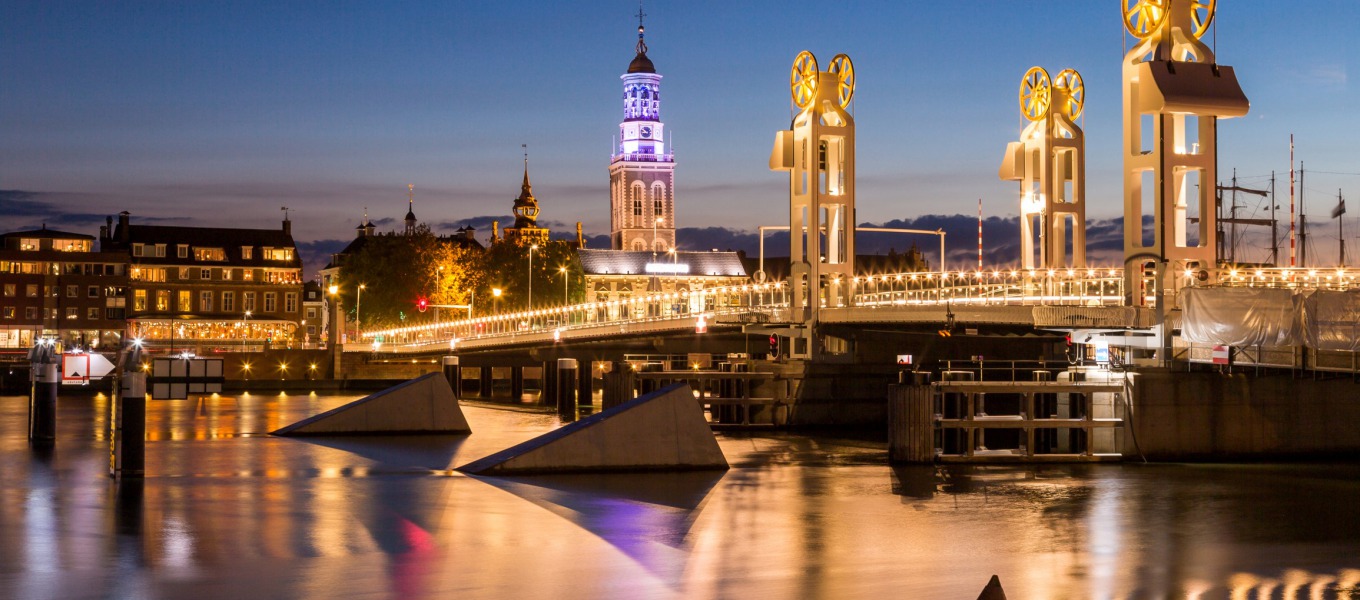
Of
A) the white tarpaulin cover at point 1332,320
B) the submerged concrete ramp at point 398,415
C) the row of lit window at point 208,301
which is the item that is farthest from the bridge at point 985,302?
the row of lit window at point 208,301

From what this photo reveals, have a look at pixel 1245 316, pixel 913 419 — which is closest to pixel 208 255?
pixel 913 419

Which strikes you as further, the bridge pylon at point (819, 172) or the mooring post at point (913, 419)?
the bridge pylon at point (819, 172)

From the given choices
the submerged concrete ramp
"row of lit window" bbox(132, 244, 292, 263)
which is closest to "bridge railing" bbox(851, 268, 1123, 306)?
the submerged concrete ramp

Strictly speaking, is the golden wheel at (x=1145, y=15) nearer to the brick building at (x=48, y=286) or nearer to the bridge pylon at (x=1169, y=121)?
the bridge pylon at (x=1169, y=121)

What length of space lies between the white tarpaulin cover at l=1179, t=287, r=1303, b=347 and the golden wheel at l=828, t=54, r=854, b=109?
2709 cm

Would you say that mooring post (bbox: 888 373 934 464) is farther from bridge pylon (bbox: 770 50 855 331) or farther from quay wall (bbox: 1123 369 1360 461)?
bridge pylon (bbox: 770 50 855 331)

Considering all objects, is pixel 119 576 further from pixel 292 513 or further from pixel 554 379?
pixel 554 379

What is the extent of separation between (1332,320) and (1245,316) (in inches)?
111

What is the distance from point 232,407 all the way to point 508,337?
89.7 feet

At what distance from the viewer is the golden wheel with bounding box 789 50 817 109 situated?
6900 centimetres

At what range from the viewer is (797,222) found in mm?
70562

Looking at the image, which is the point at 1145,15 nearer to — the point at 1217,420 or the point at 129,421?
the point at 1217,420

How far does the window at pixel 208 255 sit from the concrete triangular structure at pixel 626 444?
157 m

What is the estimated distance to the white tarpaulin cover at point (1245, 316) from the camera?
43156 millimetres
